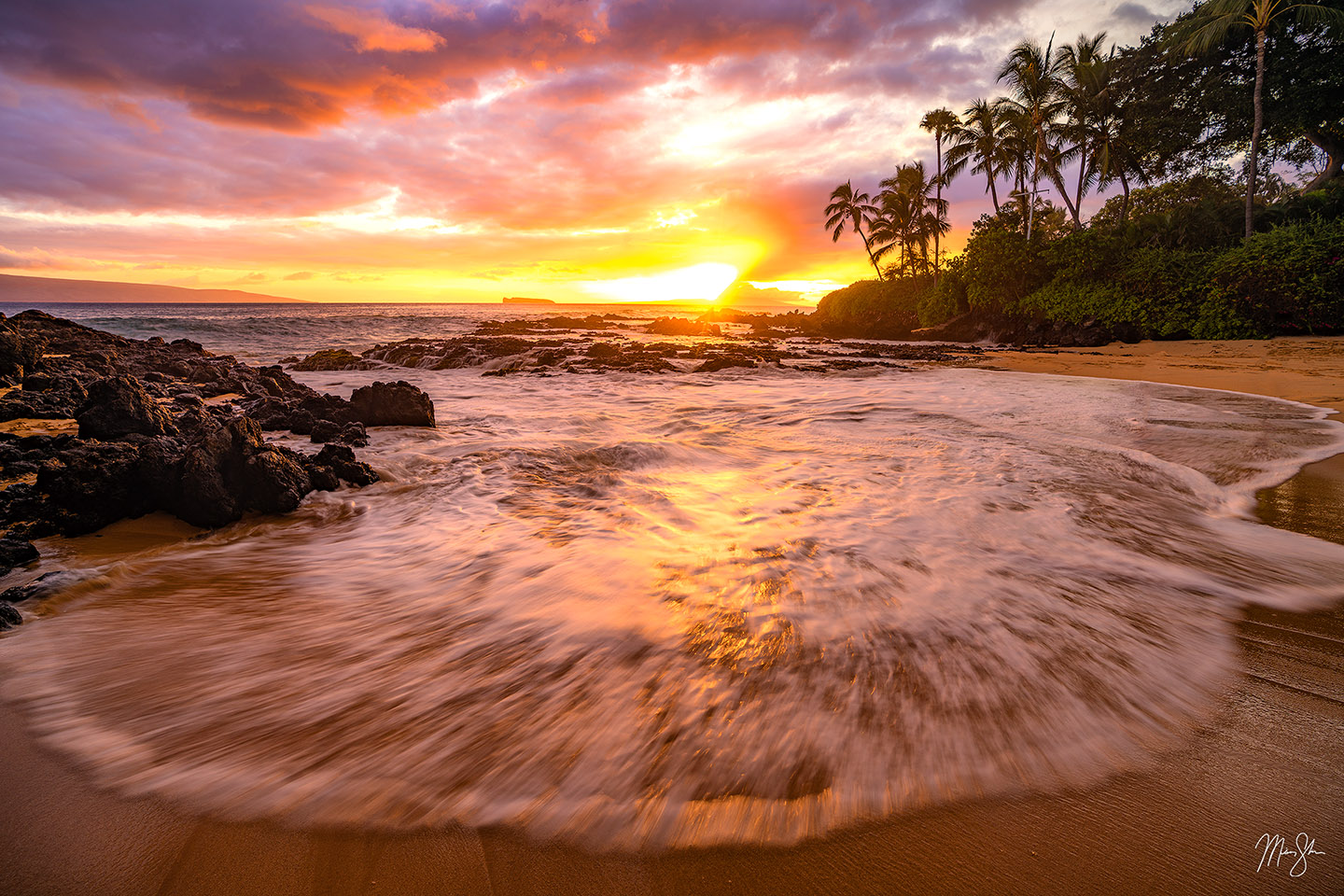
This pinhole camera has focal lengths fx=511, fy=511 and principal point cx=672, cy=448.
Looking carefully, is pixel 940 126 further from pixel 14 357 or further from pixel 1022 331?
pixel 14 357

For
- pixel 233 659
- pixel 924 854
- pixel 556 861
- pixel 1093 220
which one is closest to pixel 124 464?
pixel 233 659

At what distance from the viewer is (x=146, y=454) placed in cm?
376

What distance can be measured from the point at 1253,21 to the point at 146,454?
32941 millimetres

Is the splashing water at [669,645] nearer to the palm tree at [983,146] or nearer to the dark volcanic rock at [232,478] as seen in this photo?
the dark volcanic rock at [232,478]

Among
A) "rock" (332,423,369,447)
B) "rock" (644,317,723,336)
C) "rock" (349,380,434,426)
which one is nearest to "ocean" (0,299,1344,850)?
"rock" (332,423,369,447)

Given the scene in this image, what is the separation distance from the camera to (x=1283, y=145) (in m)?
25.4

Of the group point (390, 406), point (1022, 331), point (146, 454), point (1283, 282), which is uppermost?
point (1283, 282)

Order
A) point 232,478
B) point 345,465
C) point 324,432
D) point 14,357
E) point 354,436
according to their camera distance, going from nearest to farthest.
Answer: point 232,478 < point 345,465 < point 354,436 < point 324,432 < point 14,357

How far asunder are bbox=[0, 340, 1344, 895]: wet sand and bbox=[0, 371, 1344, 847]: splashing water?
0.25 ft

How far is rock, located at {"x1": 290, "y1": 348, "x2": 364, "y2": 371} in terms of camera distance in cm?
1677

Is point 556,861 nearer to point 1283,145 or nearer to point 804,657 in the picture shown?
point 804,657

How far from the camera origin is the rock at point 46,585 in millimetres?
2639

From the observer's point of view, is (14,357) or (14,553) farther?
(14,357)

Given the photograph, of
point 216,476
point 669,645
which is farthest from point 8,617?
point 669,645
